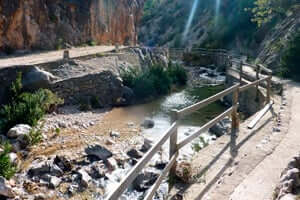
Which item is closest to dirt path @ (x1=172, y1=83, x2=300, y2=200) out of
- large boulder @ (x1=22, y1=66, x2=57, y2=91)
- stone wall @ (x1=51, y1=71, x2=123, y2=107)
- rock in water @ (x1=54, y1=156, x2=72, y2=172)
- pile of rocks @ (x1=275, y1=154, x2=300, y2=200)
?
pile of rocks @ (x1=275, y1=154, x2=300, y2=200)

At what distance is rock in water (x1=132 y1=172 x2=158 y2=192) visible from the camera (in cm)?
673

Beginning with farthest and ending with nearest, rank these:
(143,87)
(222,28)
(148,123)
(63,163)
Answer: (222,28) < (143,87) < (148,123) < (63,163)

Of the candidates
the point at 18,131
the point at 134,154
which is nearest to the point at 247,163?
the point at 134,154

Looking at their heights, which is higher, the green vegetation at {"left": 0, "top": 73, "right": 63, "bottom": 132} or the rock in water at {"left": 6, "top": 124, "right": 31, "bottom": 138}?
the green vegetation at {"left": 0, "top": 73, "right": 63, "bottom": 132}

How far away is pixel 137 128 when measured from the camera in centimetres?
1158

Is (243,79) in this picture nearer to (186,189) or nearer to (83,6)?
(186,189)

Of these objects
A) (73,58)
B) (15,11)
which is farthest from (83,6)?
(73,58)

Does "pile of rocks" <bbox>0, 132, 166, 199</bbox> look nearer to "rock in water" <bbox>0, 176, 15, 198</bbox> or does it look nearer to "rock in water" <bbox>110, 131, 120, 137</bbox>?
A: "rock in water" <bbox>0, 176, 15, 198</bbox>

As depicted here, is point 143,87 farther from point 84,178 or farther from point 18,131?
point 84,178

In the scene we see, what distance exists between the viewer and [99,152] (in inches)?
334

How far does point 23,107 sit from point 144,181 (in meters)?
5.20

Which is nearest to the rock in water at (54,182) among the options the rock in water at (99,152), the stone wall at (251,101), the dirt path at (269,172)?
the rock in water at (99,152)

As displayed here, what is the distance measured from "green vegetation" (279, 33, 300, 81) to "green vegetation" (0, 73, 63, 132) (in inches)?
429

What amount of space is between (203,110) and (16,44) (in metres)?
11.0
